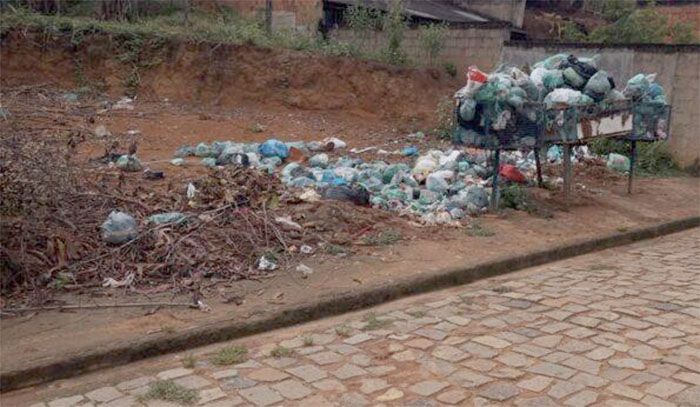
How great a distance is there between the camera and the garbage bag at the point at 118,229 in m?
5.60

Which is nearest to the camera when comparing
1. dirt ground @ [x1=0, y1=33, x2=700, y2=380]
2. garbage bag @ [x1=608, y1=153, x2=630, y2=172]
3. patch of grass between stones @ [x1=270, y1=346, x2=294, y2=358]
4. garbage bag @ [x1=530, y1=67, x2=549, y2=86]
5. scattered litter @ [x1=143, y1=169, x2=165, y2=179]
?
patch of grass between stones @ [x1=270, y1=346, x2=294, y2=358]

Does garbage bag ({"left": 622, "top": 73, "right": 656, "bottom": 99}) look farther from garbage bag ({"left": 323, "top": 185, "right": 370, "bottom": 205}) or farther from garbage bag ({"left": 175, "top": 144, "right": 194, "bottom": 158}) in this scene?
garbage bag ({"left": 175, "top": 144, "right": 194, "bottom": 158})

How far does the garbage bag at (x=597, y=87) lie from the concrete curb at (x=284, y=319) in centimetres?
201

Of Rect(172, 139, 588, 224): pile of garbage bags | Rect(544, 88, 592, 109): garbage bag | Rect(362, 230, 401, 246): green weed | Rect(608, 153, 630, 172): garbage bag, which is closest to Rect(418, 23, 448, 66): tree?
Rect(172, 139, 588, 224): pile of garbage bags

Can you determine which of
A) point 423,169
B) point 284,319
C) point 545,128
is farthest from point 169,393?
point 423,169

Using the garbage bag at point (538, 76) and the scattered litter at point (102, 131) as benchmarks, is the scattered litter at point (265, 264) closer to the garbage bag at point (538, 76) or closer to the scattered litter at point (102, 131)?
the garbage bag at point (538, 76)

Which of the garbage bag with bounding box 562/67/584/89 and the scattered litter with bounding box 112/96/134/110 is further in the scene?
the scattered litter with bounding box 112/96/134/110

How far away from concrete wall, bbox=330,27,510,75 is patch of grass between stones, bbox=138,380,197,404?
12597 millimetres

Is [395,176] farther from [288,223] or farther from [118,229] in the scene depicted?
[118,229]

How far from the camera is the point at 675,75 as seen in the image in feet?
41.2

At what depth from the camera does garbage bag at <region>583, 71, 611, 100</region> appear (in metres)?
8.79

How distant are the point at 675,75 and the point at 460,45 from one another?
4999mm

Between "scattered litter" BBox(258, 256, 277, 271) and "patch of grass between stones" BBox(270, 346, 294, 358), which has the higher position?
"scattered litter" BBox(258, 256, 277, 271)

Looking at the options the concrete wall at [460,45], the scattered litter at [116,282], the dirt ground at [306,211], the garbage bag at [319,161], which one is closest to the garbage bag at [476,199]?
the dirt ground at [306,211]
